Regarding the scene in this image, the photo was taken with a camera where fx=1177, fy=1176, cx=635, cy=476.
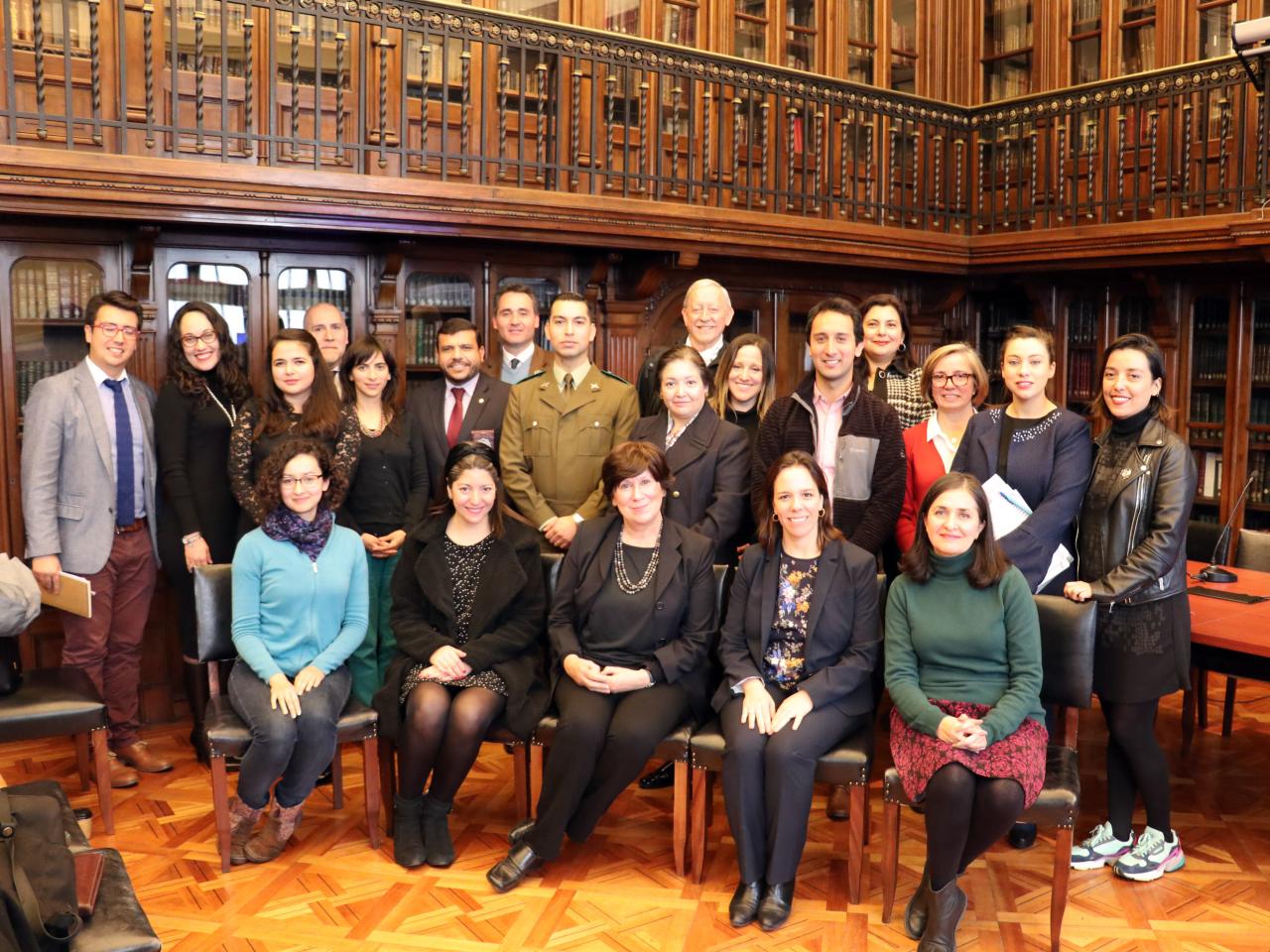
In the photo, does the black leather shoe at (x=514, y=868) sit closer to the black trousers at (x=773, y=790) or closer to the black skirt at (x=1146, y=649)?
the black trousers at (x=773, y=790)

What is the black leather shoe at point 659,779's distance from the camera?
440cm

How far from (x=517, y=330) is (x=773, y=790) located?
2196 mm

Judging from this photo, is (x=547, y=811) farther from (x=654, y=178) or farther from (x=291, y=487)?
(x=654, y=178)

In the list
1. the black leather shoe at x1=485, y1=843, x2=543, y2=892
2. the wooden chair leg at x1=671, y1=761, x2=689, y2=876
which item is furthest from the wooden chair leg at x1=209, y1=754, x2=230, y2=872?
the wooden chair leg at x1=671, y1=761, x2=689, y2=876

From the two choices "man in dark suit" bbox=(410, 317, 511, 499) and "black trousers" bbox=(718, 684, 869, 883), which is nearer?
"black trousers" bbox=(718, 684, 869, 883)

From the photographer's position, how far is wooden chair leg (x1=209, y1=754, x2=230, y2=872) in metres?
3.60

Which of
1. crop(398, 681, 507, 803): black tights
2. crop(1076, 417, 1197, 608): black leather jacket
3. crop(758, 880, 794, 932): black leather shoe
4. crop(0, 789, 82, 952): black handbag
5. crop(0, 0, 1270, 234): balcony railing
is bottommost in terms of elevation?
crop(758, 880, 794, 932): black leather shoe

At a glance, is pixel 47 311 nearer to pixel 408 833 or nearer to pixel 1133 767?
pixel 408 833

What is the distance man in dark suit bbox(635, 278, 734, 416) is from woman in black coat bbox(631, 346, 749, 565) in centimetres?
34

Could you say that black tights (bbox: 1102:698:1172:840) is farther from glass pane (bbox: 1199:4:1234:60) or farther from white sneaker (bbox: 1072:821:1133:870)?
glass pane (bbox: 1199:4:1234:60)

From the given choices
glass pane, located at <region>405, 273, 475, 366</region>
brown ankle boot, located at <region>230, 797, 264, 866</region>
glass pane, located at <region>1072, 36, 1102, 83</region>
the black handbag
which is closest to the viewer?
the black handbag

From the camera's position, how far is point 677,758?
11.8ft

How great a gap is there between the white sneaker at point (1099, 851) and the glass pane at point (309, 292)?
157 inches

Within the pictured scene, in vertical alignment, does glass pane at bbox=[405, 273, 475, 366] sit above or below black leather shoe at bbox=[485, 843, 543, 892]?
above
